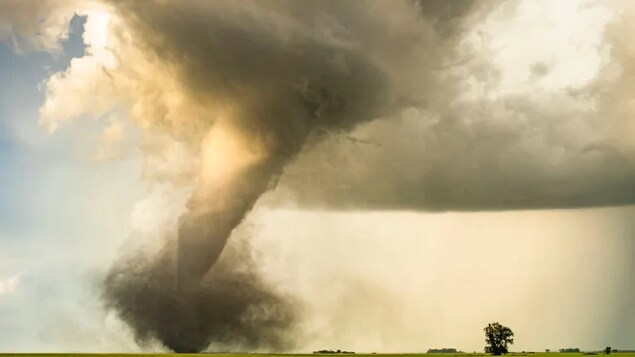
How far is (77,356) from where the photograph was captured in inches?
4862

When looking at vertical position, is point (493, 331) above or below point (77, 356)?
A: above

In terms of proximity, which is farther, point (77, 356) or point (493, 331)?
point (493, 331)

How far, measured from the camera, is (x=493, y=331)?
17912cm

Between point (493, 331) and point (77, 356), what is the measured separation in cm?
11299
